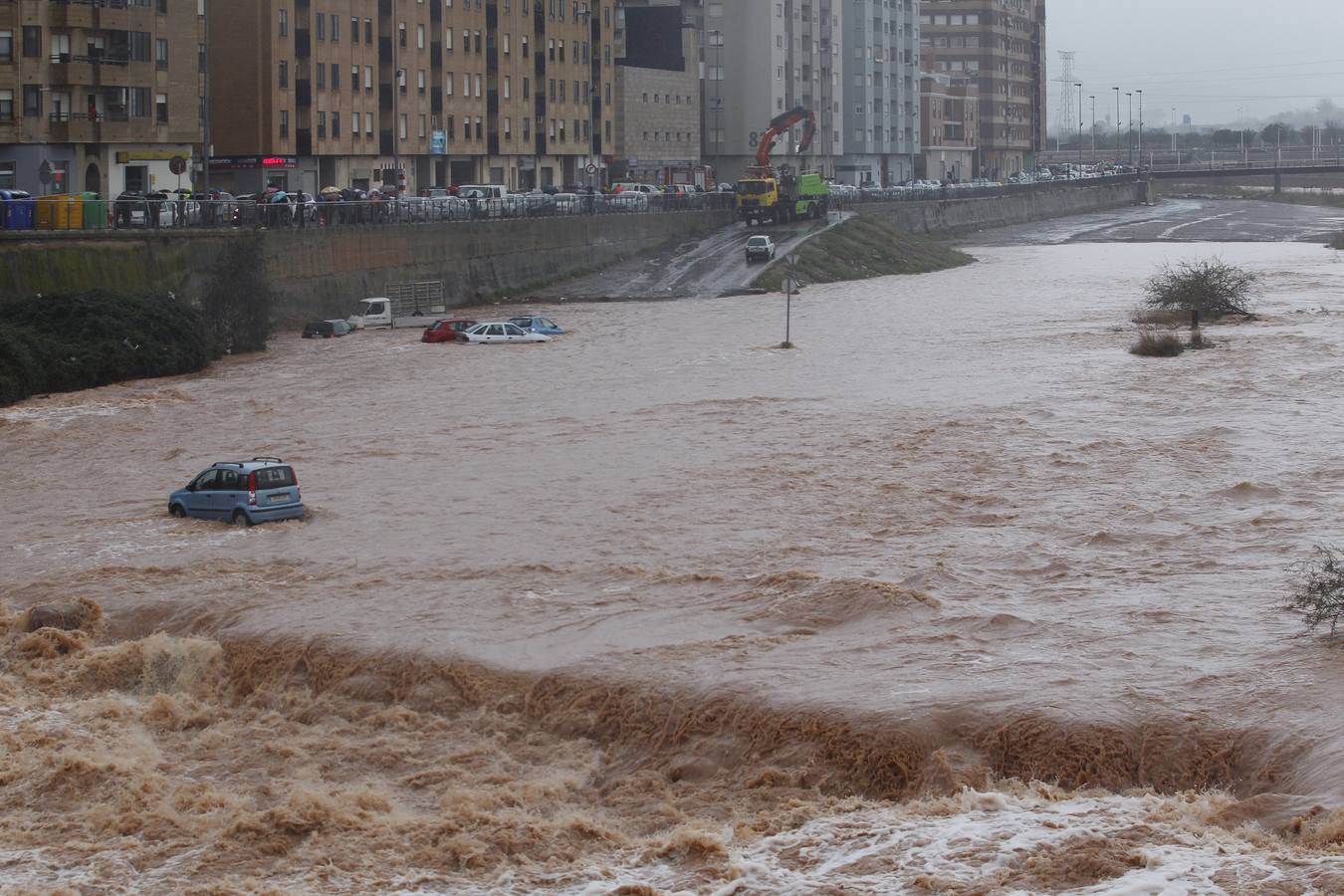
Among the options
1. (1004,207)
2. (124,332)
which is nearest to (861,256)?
(124,332)

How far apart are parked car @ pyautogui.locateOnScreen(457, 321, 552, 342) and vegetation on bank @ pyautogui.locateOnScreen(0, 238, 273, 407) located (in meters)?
6.46

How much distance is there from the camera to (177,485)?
34375 millimetres

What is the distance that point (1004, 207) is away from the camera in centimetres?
14312

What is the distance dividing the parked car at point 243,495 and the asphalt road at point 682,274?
1721 inches

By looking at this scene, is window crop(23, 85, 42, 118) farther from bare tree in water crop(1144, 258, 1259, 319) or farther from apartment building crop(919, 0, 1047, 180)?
apartment building crop(919, 0, 1047, 180)

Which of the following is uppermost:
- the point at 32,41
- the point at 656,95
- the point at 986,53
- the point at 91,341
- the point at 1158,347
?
the point at 986,53

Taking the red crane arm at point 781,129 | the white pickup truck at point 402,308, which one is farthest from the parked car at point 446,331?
the red crane arm at point 781,129

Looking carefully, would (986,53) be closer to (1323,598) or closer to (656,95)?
(656,95)

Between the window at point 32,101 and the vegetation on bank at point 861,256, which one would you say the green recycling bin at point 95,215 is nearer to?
the window at point 32,101

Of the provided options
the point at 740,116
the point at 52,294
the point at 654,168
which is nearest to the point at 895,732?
the point at 52,294

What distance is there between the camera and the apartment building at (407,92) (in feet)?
272

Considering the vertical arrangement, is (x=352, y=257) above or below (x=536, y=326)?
above

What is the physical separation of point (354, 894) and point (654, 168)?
109344 millimetres

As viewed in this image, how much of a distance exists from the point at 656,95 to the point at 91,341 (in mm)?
78467
